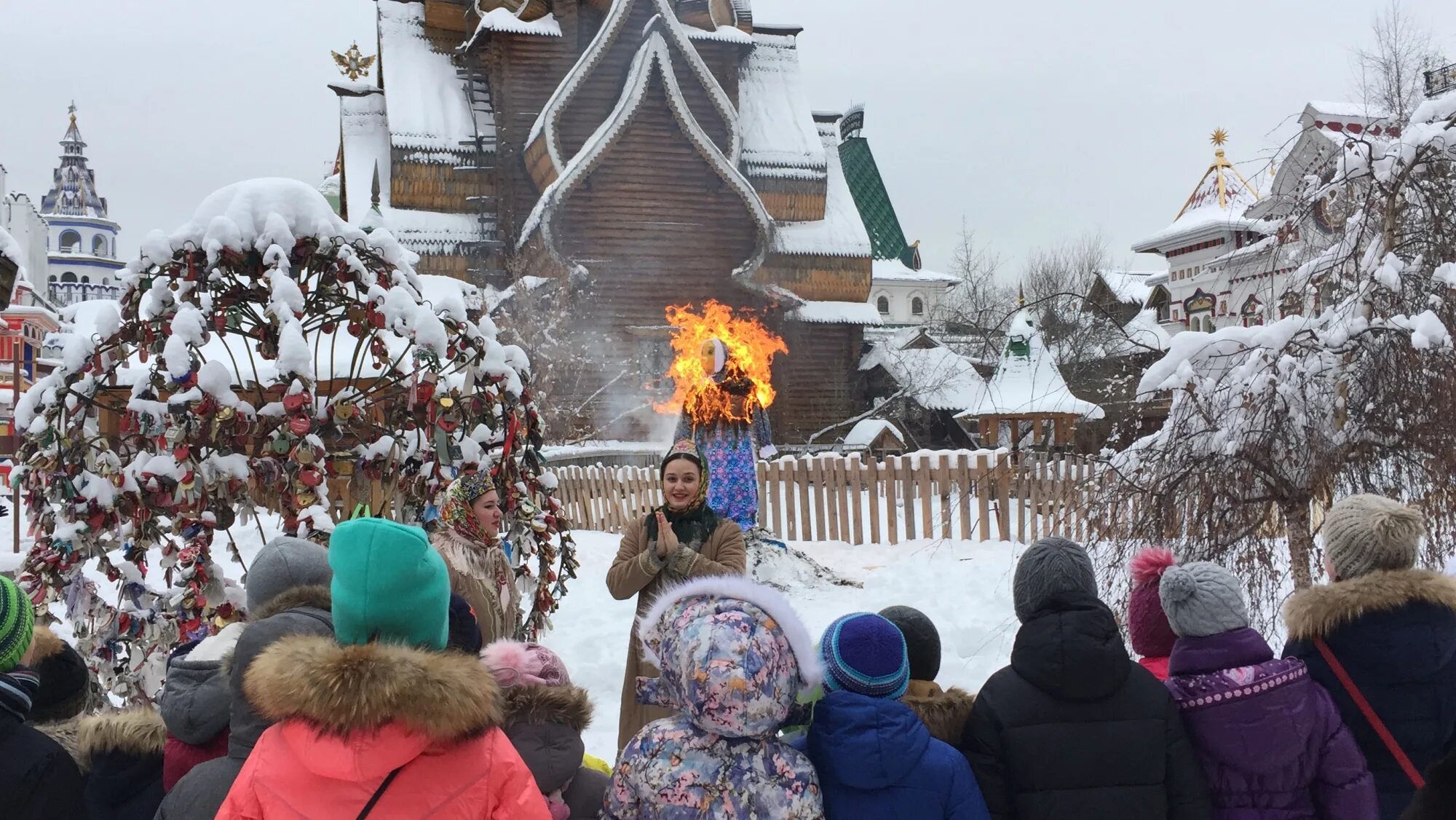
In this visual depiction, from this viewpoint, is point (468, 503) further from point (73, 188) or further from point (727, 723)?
point (73, 188)

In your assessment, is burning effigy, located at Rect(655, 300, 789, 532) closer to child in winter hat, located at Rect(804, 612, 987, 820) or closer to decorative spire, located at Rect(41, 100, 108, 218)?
child in winter hat, located at Rect(804, 612, 987, 820)

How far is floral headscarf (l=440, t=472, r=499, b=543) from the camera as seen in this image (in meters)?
4.43

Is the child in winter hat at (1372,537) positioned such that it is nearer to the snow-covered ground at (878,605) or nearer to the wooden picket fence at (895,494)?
the snow-covered ground at (878,605)

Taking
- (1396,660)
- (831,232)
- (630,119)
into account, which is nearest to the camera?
(1396,660)

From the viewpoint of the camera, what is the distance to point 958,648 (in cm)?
704

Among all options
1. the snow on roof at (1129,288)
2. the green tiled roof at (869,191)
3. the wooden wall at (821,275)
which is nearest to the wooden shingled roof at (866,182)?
the green tiled roof at (869,191)

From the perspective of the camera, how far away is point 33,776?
84.0 inches

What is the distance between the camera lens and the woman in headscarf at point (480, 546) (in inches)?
169

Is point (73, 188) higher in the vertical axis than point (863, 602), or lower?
higher

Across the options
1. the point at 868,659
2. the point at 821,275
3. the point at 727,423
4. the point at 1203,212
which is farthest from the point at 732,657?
the point at 1203,212

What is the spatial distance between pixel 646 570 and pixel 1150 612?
1.91 metres

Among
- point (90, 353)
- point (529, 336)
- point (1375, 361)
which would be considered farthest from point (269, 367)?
point (529, 336)

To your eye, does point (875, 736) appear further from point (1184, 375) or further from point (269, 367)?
point (269, 367)

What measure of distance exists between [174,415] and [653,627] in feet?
7.86
